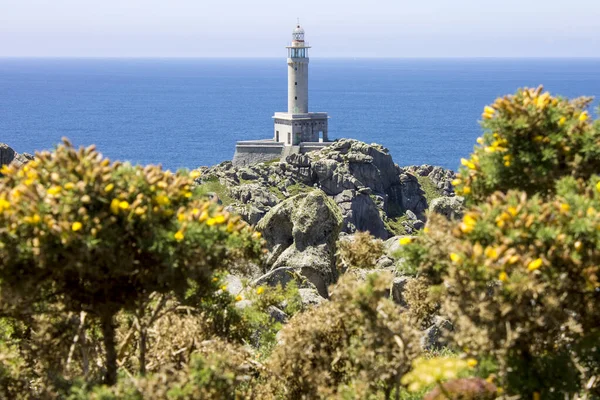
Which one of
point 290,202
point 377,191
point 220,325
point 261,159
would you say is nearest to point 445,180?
point 377,191

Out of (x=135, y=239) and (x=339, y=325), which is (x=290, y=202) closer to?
(x=339, y=325)

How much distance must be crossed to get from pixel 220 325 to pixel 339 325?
6.03ft

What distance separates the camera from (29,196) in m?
9.70

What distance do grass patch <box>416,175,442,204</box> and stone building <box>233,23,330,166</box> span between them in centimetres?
2859

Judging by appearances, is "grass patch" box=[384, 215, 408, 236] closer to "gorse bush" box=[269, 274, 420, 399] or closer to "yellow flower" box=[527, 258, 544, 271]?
"gorse bush" box=[269, 274, 420, 399]

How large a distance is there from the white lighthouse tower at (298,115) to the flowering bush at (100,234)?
118m

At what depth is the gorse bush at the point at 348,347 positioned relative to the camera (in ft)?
33.5

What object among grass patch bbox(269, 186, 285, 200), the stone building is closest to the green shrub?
grass patch bbox(269, 186, 285, 200)

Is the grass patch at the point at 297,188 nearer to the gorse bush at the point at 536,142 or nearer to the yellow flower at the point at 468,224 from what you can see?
the gorse bush at the point at 536,142

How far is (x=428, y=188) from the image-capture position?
322 feet

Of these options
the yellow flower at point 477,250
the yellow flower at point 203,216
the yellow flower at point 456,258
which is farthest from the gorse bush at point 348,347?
the yellow flower at point 203,216

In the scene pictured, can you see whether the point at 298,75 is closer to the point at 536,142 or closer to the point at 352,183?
the point at 352,183

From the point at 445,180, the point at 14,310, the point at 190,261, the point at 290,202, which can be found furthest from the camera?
the point at 445,180

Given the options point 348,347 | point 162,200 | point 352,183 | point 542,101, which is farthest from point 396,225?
point 162,200
